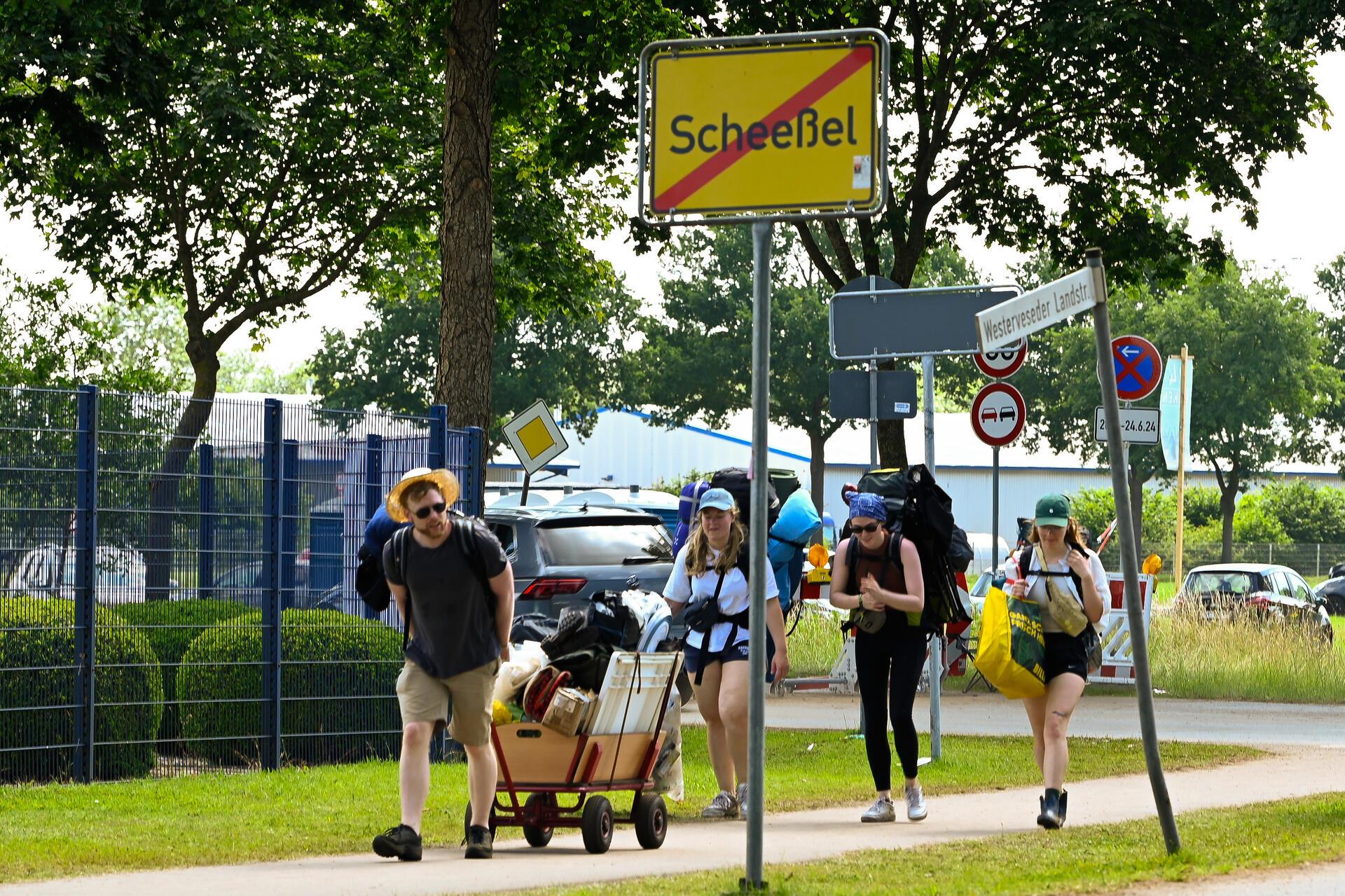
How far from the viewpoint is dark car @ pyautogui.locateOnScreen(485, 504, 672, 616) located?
1719 cm

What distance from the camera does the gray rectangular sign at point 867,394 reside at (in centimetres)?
1438

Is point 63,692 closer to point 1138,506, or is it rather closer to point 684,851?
point 684,851

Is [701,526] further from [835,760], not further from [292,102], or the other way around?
[292,102]

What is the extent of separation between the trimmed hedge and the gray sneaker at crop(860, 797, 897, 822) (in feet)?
13.9

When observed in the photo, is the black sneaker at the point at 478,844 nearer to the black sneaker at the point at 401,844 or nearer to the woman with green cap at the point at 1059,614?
the black sneaker at the point at 401,844

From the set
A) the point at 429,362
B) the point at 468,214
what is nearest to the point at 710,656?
the point at 468,214

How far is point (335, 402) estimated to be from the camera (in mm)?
62500

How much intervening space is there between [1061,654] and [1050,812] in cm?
79

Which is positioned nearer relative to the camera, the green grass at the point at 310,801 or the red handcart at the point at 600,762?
the green grass at the point at 310,801

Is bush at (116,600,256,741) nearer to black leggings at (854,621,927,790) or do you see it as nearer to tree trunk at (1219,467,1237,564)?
black leggings at (854,621,927,790)

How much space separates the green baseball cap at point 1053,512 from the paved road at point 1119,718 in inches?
248

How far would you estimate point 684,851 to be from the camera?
9078 millimetres

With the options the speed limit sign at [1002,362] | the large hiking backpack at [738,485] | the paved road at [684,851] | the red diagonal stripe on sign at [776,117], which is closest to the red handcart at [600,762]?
the paved road at [684,851]

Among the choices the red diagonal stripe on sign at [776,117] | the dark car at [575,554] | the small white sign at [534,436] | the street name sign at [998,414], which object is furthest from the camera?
the small white sign at [534,436]
